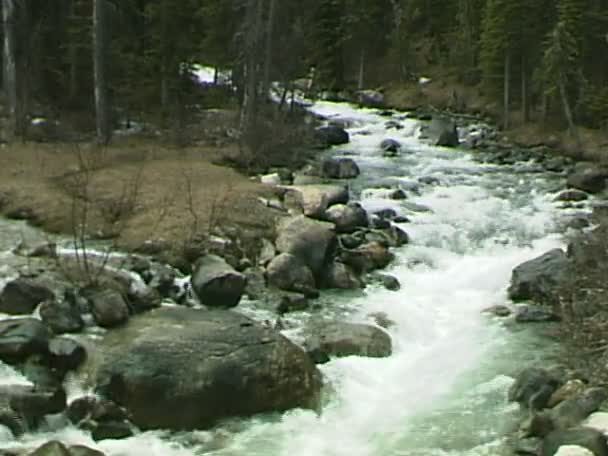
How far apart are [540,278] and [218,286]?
529 cm

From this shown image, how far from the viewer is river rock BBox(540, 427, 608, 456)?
7664mm

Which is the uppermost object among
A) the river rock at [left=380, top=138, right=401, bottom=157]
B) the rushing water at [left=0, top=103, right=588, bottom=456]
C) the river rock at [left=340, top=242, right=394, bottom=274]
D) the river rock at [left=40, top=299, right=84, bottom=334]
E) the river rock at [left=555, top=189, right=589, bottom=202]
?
the river rock at [left=380, top=138, right=401, bottom=157]

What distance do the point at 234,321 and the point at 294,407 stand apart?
1442mm

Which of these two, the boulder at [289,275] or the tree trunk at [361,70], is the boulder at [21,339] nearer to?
the boulder at [289,275]

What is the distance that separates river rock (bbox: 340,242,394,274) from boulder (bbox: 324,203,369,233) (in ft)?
2.91

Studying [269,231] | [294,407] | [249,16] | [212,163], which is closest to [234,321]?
[294,407]

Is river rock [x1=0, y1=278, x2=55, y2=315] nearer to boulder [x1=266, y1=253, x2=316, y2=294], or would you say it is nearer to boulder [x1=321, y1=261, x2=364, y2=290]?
boulder [x1=266, y1=253, x2=316, y2=294]

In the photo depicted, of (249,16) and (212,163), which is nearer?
(212,163)

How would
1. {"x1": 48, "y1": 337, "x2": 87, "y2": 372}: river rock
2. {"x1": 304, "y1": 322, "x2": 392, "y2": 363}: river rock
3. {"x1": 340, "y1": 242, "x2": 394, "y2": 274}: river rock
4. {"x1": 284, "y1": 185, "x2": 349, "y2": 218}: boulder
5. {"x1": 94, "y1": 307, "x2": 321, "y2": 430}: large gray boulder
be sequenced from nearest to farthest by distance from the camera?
{"x1": 94, "y1": 307, "x2": 321, "y2": 430}: large gray boulder < {"x1": 48, "y1": 337, "x2": 87, "y2": 372}: river rock < {"x1": 304, "y1": 322, "x2": 392, "y2": 363}: river rock < {"x1": 340, "y1": 242, "x2": 394, "y2": 274}: river rock < {"x1": 284, "y1": 185, "x2": 349, "y2": 218}: boulder

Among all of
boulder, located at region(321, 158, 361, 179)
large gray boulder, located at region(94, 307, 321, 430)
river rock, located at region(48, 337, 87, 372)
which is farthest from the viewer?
boulder, located at region(321, 158, 361, 179)

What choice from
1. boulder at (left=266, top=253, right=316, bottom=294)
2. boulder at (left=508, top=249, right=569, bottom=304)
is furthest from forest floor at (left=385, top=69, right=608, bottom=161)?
boulder at (left=266, top=253, right=316, bottom=294)

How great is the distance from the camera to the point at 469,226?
17797 millimetres

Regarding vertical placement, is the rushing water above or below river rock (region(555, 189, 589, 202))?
below

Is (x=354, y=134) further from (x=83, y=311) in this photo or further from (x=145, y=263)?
(x=83, y=311)
